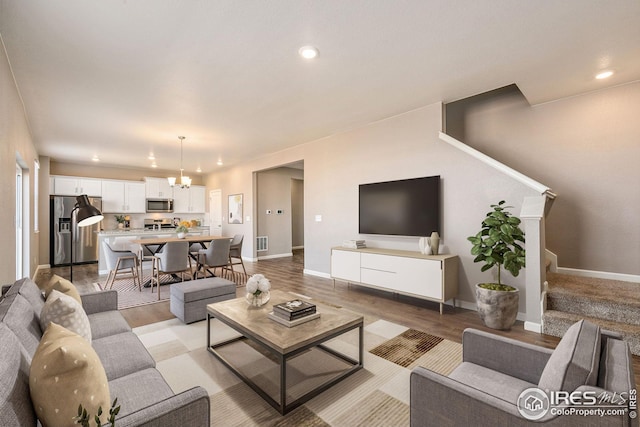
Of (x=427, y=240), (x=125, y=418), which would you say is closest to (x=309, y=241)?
(x=427, y=240)

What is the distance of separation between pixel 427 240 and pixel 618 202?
2287 mm

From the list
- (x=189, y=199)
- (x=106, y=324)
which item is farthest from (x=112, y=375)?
(x=189, y=199)

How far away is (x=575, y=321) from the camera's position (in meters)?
2.84

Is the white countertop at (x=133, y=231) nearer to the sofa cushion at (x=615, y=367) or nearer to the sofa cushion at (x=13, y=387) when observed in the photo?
the sofa cushion at (x=13, y=387)

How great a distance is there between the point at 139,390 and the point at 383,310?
2918 millimetres

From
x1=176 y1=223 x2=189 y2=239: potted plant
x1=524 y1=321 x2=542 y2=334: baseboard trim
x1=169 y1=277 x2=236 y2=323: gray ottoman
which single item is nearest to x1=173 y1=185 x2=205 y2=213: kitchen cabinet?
x1=176 y1=223 x2=189 y2=239: potted plant

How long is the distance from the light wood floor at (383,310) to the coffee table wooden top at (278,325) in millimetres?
1339

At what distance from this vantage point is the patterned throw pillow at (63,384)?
91 centimetres

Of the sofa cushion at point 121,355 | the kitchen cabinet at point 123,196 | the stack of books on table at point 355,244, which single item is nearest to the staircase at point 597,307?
the stack of books on table at point 355,244

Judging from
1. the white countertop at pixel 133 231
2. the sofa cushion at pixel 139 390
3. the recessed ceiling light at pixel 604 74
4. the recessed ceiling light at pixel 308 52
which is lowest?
the sofa cushion at pixel 139 390

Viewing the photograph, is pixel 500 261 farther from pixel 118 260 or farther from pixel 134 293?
pixel 118 260

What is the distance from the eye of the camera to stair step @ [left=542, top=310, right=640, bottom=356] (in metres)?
2.55

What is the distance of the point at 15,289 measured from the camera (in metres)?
1.78

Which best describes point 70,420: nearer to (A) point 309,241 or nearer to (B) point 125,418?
(B) point 125,418
